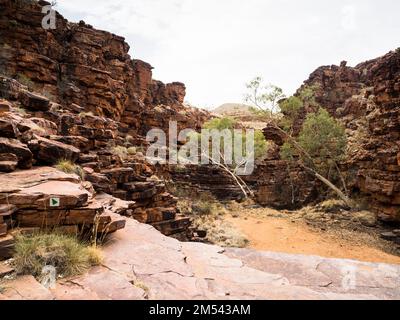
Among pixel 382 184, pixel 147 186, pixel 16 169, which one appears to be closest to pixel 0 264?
pixel 16 169

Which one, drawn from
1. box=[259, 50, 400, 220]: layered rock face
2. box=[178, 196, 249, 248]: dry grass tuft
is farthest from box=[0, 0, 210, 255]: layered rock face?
box=[259, 50, 400, 220]: layered rock face

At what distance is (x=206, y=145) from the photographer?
27.3 m

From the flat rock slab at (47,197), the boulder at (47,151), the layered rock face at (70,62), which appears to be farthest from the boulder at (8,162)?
the layered rock face at (70,62)

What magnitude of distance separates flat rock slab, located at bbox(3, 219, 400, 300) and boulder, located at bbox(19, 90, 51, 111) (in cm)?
664

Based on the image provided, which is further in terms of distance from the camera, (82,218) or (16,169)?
(16,169)

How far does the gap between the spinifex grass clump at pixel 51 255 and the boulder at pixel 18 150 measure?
2397mm

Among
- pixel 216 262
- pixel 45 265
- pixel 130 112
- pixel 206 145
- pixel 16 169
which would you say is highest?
pixel 130 112

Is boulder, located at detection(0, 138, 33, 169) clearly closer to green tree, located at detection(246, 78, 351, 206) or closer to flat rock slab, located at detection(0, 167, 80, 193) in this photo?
flat rock slab, located at detection(0, 167, 80, 193)

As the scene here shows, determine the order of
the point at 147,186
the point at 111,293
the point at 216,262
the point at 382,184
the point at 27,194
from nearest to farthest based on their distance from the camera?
the point at 111,293 < the point at 27,194 < the point at 216,262 < the point at 147,186 < the point at 382,184

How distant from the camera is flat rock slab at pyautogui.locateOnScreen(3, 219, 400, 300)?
298 cm

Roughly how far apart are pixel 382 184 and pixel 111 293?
15149mm

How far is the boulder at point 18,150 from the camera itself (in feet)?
16.3

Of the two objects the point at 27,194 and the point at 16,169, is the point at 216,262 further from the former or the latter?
the point at 16,169

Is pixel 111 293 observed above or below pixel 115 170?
below
